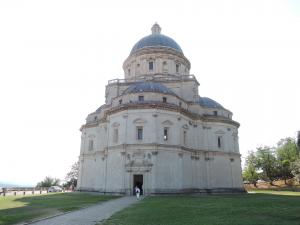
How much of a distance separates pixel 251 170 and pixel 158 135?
47.0 metres

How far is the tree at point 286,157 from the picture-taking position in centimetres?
6644

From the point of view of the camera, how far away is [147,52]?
46.0 metres

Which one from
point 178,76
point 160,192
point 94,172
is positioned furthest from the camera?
point 178,76

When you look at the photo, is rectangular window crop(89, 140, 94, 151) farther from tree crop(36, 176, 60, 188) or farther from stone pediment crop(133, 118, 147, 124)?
tree crop(36, 176, 60, 188)

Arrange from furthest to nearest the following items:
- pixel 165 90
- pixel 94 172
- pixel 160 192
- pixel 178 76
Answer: pixel 178 76 < pixel 94 172 < pixel 165 90 < pixel 160 192

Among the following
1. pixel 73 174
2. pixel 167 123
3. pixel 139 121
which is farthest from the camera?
pixel 73 174

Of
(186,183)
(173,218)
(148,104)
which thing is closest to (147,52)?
(148,104)

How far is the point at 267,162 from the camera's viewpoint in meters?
69.2

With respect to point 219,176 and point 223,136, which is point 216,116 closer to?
point 223,136

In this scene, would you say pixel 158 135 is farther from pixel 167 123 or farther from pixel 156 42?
pixel 156 42

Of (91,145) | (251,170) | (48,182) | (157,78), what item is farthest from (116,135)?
(251,170)

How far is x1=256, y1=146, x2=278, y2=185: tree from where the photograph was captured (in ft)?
225

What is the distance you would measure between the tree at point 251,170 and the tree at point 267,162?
3.81 feet

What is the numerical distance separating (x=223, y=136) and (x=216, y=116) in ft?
10.7
